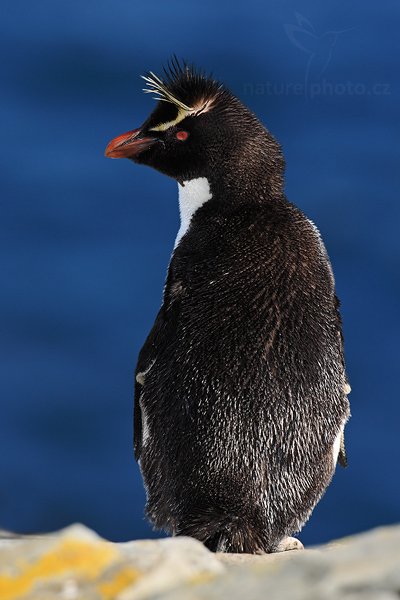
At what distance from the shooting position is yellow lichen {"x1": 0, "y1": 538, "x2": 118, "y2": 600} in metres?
1.77

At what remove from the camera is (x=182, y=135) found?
15.1 ft

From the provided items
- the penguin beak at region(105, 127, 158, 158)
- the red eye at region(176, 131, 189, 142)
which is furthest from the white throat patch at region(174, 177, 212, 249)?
the penguin beak at region(105, 127, 158, 158)

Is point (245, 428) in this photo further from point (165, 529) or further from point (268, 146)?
point (268, 146)

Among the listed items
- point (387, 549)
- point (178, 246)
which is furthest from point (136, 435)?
point (387, 549)

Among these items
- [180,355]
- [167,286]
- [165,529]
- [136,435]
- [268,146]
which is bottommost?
[165,529]

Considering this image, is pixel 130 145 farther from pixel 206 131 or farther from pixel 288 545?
pixel 288 545

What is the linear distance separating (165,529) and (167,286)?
3.00 ft

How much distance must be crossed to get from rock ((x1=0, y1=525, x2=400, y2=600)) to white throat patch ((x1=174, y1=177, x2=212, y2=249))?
2585 mm

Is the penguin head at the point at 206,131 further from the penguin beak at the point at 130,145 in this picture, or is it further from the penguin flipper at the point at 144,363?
the penguin flipper at the point at 144,363

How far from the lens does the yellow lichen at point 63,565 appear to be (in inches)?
69.6

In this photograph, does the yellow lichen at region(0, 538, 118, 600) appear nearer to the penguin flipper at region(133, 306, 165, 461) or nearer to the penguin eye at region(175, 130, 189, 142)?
the penguin flipper at region(133, 306, 165, 461)

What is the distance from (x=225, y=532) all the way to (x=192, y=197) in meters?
1.42

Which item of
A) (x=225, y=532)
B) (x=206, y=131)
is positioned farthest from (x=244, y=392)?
(x=206, y=131)

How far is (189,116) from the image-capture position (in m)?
4.53
